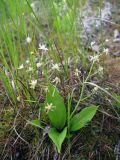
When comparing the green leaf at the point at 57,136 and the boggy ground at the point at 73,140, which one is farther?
the boggy ground at the point at 73,140

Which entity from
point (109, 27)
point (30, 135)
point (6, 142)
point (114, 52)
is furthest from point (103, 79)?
point (109, 27)

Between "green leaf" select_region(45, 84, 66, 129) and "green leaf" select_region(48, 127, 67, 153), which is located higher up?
"green leaf" select_region(45, 84, 66, 129)

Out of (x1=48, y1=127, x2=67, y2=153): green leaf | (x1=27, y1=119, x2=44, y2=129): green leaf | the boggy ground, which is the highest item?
(x1=27, y1=119, x2=44, y2=129): green leaf

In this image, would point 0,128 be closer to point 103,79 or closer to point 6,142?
point 6,142

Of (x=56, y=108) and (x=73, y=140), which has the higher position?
(x=56, y=108)

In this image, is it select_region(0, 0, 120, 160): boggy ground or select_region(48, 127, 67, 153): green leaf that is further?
select_region(0, 0, 120, 160): boggy ground
